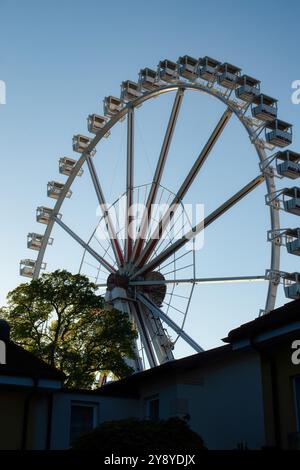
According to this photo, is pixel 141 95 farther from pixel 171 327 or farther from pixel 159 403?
pixel 159 403

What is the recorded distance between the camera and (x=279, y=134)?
24297mm

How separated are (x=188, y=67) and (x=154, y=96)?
294 cm

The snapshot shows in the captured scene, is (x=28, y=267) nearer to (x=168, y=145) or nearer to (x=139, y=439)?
(x=168, y=145)

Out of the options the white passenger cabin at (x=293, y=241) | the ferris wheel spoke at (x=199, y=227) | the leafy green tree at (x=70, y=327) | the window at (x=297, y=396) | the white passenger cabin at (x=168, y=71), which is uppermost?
the white passenger cabin at (x=168, y=71)

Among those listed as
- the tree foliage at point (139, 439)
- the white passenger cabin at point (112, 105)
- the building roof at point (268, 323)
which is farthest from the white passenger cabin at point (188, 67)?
the tree foliage at point (139, 439)

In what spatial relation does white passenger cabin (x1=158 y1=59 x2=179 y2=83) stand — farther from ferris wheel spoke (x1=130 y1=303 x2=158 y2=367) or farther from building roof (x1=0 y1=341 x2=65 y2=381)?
building roof (x1=0 y1=341 x2=65 y2=381)

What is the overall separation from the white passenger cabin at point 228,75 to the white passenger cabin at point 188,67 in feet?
4.76

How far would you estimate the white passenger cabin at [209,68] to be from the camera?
89.9 feet

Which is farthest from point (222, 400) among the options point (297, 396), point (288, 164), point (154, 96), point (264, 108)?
point (154, 96)

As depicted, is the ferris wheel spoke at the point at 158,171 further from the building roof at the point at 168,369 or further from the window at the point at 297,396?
the window at the point at 297,396

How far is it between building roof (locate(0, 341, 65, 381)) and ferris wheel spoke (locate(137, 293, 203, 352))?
804 cm

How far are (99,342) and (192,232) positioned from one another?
6.11 metres

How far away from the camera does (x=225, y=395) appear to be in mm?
14945
